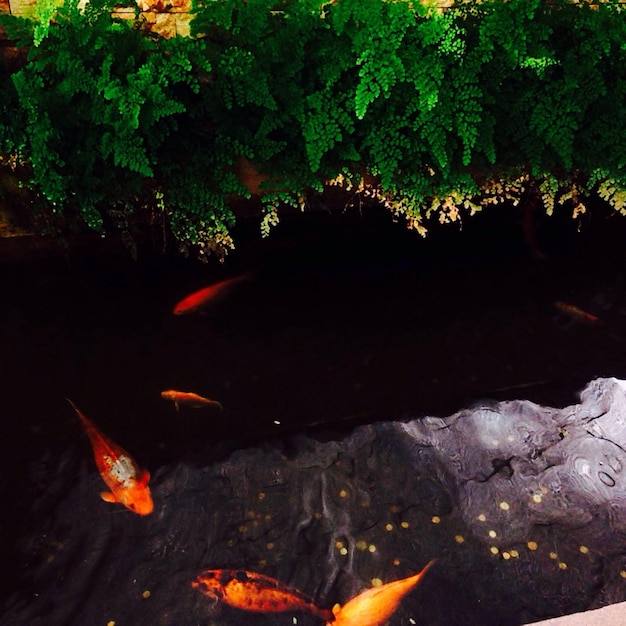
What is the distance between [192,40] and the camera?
3.04m

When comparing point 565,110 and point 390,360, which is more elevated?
point 565,110

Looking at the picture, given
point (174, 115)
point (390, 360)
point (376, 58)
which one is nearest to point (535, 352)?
point (390, 360)

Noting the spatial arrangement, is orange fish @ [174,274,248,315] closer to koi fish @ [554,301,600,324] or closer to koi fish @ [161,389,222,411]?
koi fish @ [161,389,222,411]

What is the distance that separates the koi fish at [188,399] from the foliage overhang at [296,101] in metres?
0.98

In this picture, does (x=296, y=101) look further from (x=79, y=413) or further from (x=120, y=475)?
(x=120, y=475)

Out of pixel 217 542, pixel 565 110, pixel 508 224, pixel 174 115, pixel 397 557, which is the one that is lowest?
pixel 397 557

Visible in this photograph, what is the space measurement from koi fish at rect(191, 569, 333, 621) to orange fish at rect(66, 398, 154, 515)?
46cm

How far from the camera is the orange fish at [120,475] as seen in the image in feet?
8.80

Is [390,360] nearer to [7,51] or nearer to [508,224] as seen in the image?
[508,224]

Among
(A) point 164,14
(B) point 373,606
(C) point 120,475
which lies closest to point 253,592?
(B) point 373,606

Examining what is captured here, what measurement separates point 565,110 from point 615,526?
230 cm

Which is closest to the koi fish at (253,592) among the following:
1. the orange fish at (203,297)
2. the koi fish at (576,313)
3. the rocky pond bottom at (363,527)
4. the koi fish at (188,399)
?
the rocky pond bottom at (363,527)

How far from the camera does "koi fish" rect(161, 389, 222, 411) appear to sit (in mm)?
3186

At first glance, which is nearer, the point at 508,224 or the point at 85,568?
the point at 85,568
